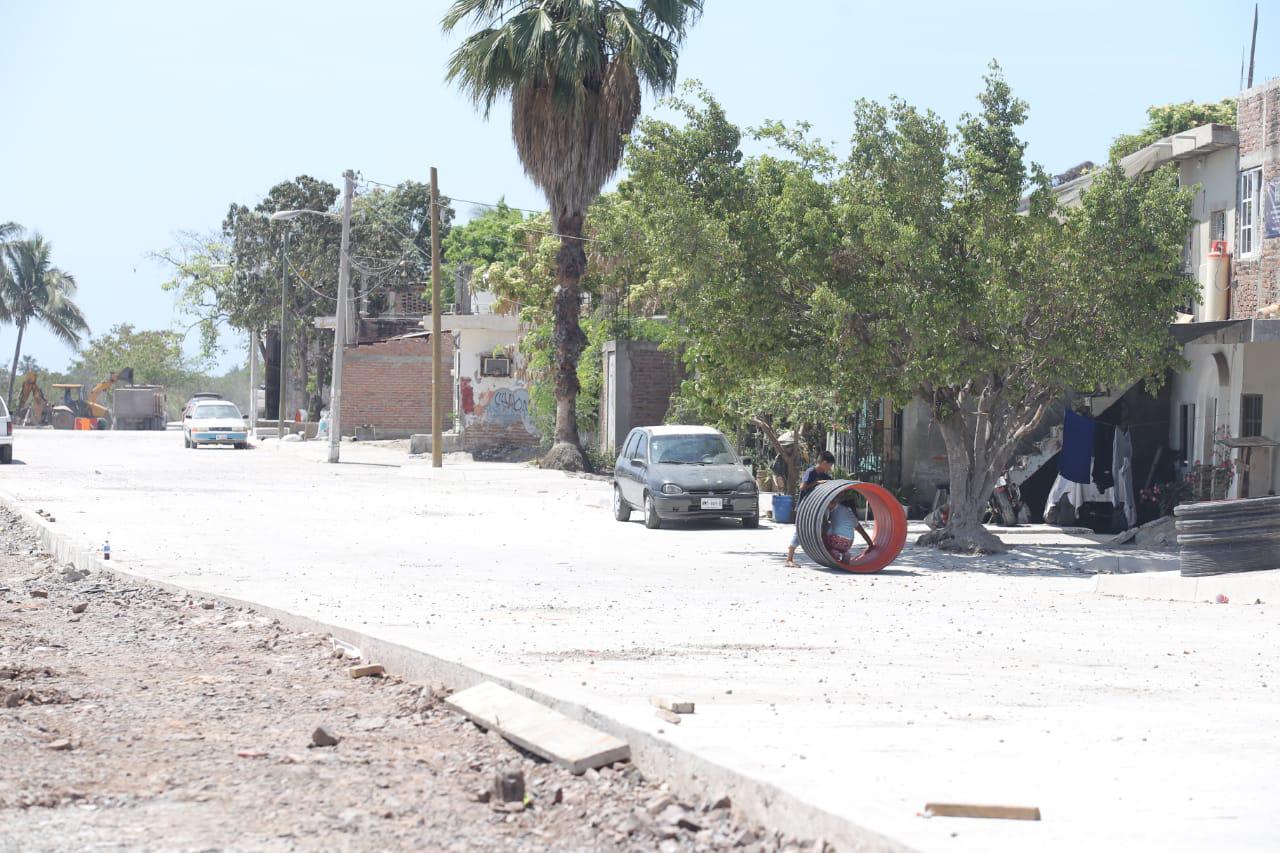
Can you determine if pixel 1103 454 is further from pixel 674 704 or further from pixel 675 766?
pixel 675 766

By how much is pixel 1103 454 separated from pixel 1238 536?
8819mm

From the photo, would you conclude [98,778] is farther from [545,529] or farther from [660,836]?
[545,529]

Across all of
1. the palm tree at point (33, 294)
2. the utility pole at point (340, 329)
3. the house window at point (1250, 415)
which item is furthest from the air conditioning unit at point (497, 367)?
the palm tree at point (33, 294)

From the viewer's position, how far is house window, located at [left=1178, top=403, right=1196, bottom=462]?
22859 millimetres

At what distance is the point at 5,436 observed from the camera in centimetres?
3594

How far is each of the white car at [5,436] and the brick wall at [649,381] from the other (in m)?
15.7

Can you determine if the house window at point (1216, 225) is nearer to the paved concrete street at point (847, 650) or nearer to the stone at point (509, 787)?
the paved concrete street at point (847, 650)

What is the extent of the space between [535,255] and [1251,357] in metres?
30.4

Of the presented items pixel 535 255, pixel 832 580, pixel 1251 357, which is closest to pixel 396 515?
pixel 832 580

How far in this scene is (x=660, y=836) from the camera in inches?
213

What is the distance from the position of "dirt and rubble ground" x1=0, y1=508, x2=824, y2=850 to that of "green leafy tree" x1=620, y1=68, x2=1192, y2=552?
9592mm

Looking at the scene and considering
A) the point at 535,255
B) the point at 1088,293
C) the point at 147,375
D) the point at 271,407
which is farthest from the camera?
the point at 147,375

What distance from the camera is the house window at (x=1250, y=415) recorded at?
68.9 ft

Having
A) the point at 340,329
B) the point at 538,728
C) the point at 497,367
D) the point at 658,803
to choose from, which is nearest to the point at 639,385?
the point at 340,329
